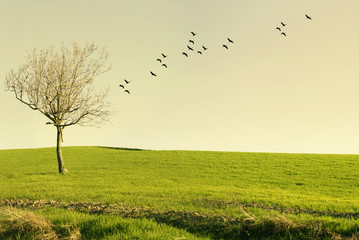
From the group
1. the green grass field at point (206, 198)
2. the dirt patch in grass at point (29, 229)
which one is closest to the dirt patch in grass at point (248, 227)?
the green grass field at point (206, 198)

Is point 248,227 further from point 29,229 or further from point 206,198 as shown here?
point 206,198

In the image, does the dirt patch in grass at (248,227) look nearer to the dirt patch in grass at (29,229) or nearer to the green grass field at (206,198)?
the green grass field at (206,198)

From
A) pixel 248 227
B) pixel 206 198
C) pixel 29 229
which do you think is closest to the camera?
pixel 248 227

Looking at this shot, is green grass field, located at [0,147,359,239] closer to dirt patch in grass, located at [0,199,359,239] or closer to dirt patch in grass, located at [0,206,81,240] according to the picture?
dirt patch in grass, located at [0,199,359,239]

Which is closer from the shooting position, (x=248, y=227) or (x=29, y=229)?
(x=248, y=227)

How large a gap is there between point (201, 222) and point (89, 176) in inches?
914

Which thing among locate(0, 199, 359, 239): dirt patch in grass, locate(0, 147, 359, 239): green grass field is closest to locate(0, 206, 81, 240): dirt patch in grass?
locate(0, 147, 359, 239): green grass field

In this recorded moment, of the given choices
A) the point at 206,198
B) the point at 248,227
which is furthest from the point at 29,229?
the point at 206,198

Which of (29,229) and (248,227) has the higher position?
(248,227)

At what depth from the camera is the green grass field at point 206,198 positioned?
9.37m

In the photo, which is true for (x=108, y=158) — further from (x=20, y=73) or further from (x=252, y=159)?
(x=252, y=159)

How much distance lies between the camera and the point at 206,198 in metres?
16.5

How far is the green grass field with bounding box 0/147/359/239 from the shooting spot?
9.37 m

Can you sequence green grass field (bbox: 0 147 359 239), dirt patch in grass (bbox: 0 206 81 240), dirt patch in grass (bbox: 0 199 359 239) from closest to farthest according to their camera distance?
dirt patch in grass (bbox: 0 199 359 239), green grass field (bbox: 0 147 359 239), dirt patch in grass (bbox: 0 206 81 240)
